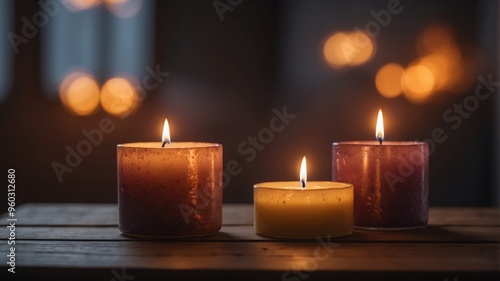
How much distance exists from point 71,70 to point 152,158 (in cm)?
283

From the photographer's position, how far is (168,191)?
0.86 meters

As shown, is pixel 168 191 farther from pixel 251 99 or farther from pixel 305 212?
pixel 251 99

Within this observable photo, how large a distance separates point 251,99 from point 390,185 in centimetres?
260

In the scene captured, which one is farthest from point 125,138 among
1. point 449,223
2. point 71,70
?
point 449,223

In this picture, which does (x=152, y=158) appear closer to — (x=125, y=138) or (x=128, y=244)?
(x=128, y=244)

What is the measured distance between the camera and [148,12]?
3568 mm

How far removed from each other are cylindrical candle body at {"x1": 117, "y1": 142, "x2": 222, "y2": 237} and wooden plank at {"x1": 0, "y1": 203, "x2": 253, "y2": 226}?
0.49ft

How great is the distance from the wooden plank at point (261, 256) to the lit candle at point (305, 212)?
37mm
